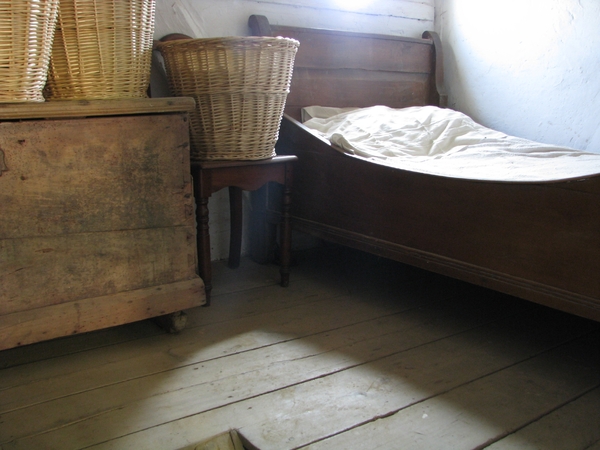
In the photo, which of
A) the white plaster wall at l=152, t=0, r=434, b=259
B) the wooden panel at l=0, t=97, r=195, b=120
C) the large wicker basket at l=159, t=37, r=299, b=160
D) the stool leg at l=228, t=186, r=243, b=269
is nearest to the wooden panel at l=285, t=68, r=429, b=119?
the white plaster wall at l=152, t=0, r=434, b=259

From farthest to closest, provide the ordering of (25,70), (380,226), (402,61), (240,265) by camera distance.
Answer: (402,61)
(240,265)
(380,226)
(25,70)

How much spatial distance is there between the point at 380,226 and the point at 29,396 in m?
1.08

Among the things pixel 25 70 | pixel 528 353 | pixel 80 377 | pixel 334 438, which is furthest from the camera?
pixel 528 353

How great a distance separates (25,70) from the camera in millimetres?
1256

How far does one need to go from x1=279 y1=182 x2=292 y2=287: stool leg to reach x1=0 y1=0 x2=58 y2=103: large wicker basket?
88cm

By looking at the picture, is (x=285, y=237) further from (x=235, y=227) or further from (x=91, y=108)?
(x=91, y=108)

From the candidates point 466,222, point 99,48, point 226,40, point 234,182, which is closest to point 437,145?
point 466,222

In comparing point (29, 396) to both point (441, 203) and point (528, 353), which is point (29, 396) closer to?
point (441, 203)

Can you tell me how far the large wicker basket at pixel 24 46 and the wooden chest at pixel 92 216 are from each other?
5 centimetres

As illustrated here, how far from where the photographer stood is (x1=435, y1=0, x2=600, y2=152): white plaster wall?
231 cm

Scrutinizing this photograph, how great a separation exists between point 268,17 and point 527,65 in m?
1.20

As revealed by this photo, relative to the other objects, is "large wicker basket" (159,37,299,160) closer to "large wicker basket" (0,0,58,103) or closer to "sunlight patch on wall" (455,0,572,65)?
"large wicker basket" (0,0,58,103)

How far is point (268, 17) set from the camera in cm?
231

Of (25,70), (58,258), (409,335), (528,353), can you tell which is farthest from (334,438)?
(25,70)
